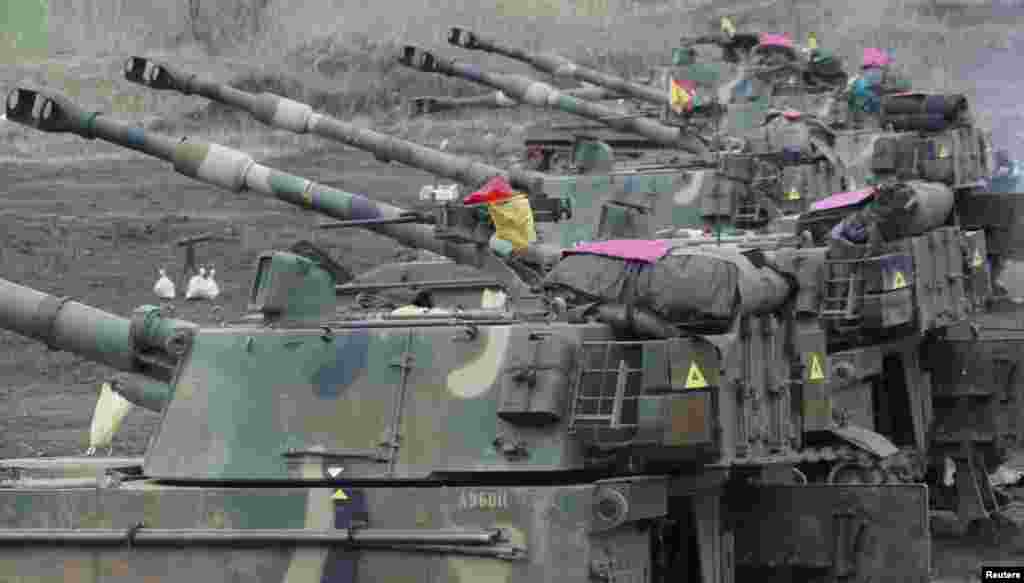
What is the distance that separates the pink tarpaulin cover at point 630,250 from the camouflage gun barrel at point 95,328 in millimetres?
2833

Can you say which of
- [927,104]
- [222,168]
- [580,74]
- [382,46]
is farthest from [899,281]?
[382,46]

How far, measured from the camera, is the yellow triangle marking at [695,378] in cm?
1352

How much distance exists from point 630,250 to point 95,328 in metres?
3.72

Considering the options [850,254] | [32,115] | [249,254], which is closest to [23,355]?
[249,254]

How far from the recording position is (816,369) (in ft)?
56.7

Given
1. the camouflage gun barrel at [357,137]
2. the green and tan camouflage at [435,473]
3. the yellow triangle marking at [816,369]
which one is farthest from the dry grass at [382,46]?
the green and tan camouflage at [435,473]

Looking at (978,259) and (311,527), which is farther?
(978,259)

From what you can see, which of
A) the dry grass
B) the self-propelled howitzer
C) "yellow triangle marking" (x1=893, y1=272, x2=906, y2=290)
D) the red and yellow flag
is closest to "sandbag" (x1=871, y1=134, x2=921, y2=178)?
the self-propelled howitzer

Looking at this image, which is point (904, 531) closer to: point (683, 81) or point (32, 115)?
point (32, 115)

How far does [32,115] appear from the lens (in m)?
18.3

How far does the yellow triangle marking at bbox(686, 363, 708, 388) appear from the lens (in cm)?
1352

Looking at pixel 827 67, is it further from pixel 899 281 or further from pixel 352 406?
pixel 352 406

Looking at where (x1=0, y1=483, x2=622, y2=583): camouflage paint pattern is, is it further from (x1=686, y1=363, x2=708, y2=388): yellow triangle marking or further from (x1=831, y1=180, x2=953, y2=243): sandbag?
(x1=831, y1=180, x2=953, y2=243): sandbag

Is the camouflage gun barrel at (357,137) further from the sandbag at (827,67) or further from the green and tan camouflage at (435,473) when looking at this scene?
the sandbag at (827,67)
